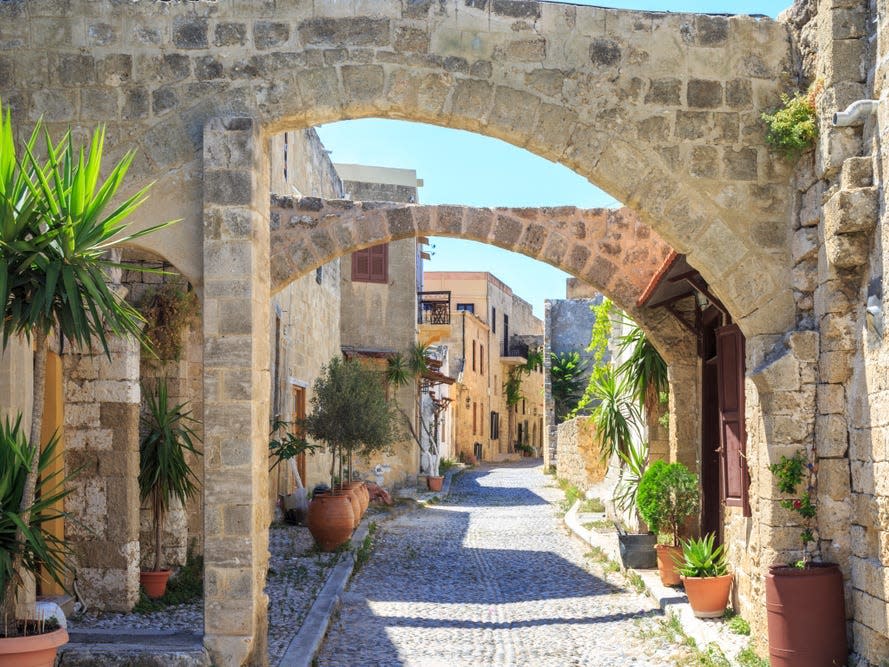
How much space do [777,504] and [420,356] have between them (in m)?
16.0

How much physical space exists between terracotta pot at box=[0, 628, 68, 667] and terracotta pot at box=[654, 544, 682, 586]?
5.17 metres

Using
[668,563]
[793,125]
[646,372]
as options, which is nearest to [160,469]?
[668,563]

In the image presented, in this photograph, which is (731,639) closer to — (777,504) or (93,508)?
(777,504)

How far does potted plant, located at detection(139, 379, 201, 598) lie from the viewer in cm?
803

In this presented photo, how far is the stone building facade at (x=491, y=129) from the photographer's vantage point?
17.7 feet

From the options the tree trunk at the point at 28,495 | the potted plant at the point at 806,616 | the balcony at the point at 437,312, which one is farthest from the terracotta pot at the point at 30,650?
the balcony at the point at 437,312

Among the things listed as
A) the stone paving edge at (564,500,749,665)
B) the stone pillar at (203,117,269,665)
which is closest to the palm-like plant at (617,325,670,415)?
the stone paving edge at (564,500,749,665)

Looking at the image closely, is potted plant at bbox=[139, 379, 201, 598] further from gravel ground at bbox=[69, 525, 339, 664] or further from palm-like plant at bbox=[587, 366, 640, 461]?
palm-like plant at bbox=[587, 366, 640, 461]

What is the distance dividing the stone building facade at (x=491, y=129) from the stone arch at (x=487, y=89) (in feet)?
0.04

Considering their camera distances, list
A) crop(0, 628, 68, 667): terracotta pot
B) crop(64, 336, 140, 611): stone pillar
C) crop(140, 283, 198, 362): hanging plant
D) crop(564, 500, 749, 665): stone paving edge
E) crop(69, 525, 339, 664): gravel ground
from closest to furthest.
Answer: crop(0, 628, 68, 667): terracotta pot → crop(564, 500, 749, 665): stone paving edge → crop(69, 525, 339, 664): gravel ground → crop(64, 336, 140, 611): stone pillar → crop(140, 283, 198, 362): hanging plant

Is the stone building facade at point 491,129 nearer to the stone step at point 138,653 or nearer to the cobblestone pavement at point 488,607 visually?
the stone step at point 138,653

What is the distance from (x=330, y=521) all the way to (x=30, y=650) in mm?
6902

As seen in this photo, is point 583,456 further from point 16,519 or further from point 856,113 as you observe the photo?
point 16,519

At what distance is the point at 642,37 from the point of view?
5.81m
